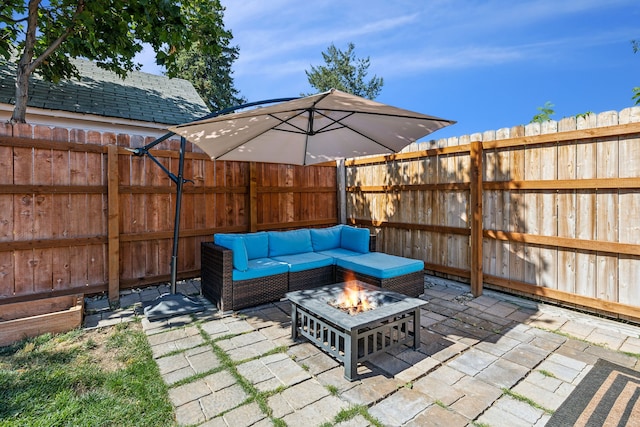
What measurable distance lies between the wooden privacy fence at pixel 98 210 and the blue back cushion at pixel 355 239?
1731 millimetres

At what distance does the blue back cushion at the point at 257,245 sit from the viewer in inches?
186

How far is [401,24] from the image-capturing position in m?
8.33

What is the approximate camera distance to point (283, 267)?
173 inches

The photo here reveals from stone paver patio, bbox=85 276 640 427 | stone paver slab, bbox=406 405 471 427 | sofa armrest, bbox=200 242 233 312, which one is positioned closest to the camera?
stone paver slab, bbox=406 405 471 427

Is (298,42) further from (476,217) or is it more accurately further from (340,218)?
(476,217)

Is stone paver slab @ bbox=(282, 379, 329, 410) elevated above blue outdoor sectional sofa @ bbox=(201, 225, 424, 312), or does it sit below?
below

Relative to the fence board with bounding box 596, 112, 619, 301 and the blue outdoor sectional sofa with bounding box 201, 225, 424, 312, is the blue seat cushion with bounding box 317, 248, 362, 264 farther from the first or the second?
the fence board with bounding box 596, 112, 619, 301

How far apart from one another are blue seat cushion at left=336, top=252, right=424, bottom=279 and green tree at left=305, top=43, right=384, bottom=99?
18728 mm

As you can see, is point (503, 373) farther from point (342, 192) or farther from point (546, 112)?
point (546, 112)

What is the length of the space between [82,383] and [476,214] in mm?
4985

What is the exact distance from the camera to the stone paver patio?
7.04 ft

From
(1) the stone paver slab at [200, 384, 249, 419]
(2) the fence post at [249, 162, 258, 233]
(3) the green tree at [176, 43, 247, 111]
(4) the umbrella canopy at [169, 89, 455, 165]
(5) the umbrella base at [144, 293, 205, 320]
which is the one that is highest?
(3) the green tree at [176, 43, 247, 111]

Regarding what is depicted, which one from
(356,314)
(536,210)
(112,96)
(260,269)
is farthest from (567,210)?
(112,96)

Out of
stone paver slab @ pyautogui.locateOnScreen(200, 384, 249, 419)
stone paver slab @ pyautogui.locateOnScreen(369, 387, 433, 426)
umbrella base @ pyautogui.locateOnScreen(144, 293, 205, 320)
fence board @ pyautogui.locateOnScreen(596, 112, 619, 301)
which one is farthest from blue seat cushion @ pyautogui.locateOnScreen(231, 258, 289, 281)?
fence board @ pyautogui.locateOnScreen(596, 112, 619, 301)
